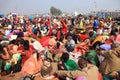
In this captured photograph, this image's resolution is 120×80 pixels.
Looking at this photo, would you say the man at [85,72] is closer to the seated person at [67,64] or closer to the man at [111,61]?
the seated person at [67,64]

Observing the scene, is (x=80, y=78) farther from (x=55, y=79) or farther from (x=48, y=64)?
(x=48, y=64)

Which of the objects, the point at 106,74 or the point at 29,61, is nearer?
the point at 106,74

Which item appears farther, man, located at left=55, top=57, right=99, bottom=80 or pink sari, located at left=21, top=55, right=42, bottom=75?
pink sari, located at left=21, top=55, right=42, bottom=75

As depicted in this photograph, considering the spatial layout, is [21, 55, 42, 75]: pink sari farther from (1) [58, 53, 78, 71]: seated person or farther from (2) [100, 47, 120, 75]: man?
(2) [100, 47, 120, 75]: man

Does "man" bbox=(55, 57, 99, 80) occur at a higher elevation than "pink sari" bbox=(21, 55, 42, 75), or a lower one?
higher

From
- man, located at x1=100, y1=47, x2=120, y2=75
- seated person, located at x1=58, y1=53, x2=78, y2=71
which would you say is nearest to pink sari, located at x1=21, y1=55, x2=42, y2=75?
seated person, located at x1=58, y1=53, x2=78, y2=71

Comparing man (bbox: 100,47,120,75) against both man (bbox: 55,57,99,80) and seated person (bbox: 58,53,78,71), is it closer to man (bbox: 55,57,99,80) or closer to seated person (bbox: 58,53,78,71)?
seated person (bbox: 58,53,78,71)

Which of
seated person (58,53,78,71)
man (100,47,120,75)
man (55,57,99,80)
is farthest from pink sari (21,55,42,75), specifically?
man (100,47,120,75)

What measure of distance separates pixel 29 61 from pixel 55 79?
1307mm

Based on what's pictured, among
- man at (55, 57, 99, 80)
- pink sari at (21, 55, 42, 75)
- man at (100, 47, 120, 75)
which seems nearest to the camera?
man at (55, 57, 99, 80)

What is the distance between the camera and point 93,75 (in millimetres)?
6113

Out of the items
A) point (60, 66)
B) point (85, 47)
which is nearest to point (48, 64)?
point (60, 66)

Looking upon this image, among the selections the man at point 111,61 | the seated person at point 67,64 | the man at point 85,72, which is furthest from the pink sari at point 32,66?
the man at point 111,61

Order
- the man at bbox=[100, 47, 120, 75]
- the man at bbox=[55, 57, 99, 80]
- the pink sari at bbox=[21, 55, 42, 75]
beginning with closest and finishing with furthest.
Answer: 1. the man at bbox=[55, 57, 99, 80]
2. the man at bbox=[100, 47, 120, 75]
3. the pink sari at bbox=[21, 55, 42, 75]
